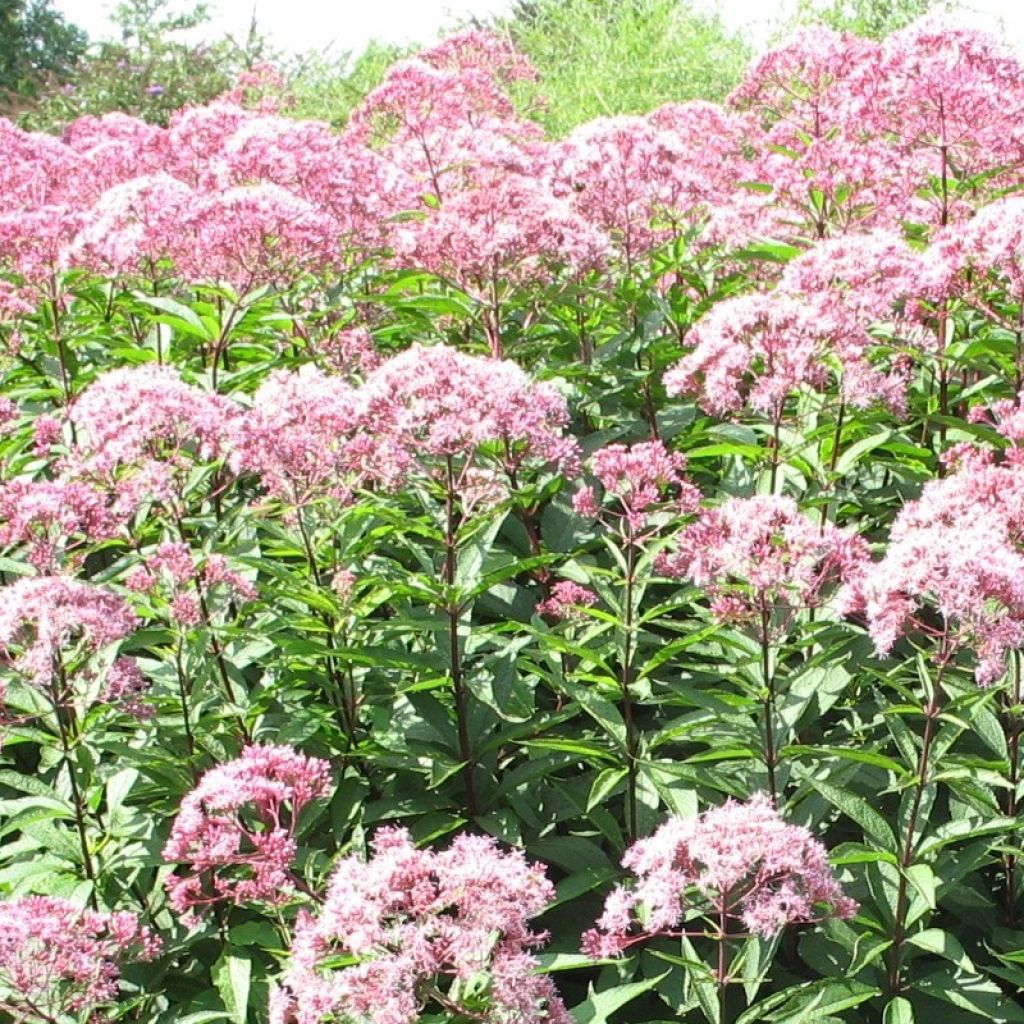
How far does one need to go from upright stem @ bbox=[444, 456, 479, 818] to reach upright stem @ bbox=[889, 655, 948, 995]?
1487mm

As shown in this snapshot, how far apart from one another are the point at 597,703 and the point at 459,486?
0.88 m

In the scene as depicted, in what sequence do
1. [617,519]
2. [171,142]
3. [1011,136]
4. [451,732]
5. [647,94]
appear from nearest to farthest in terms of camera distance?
[451,732]
[617,519]
[1011,136]
[171,142]
[647,94]

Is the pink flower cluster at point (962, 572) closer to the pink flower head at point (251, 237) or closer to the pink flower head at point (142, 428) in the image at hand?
the pink flower head at point (142, 428)

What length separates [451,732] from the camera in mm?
5324

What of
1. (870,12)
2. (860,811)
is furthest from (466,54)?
(870,12)

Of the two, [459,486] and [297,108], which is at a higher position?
[297,108]

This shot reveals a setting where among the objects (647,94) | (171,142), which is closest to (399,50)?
(647,94)

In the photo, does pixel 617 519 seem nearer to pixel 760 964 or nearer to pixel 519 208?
pixel 519 208

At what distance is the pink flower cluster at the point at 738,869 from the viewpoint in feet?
12.0

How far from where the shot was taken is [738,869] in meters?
3.66

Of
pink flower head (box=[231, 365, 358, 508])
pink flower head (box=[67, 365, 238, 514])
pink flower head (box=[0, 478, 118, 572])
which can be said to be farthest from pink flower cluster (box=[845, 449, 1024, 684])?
pink flower head (box=[0, 478, 118, 572])

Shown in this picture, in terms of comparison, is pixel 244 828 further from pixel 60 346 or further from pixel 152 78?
pixel 152 78

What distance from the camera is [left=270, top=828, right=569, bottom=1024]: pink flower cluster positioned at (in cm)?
335

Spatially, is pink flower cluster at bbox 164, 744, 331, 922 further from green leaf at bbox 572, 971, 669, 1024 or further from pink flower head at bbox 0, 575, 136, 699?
green leaf at bbox 572, 971, 669, 1024
